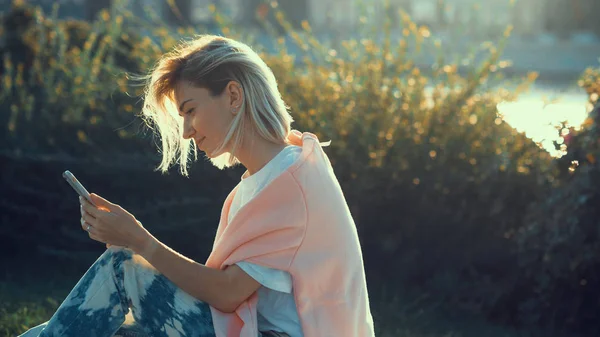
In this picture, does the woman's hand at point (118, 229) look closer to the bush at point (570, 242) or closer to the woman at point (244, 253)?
the woman at point (244, 253)

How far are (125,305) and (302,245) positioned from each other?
47cm

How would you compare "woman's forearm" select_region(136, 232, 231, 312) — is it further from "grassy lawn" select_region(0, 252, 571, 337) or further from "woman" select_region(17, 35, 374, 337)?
"grassy lawn" select_region(0, 252, 571, 337)

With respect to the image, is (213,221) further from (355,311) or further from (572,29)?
(572,29)

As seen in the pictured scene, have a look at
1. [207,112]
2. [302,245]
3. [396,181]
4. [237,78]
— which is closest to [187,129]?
[207,112]

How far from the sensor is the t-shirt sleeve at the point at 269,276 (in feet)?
8.20

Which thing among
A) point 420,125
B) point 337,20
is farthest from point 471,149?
point 337,20

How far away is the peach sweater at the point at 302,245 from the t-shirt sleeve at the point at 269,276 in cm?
1

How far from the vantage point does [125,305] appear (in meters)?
2.55

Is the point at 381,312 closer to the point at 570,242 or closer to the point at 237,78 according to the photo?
the point at 570,242

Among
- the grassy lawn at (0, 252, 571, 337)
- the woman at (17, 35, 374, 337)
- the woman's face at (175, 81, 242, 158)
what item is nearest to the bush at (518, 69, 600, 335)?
the grassy lawn at (0, 252, 571, 337)

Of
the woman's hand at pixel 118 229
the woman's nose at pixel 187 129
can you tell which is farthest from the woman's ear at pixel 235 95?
the woman's hand at pixel 118 229

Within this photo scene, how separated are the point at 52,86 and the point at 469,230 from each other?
2338 millimetres

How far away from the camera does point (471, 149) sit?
472 centimetres

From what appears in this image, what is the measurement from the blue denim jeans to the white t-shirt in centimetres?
15
